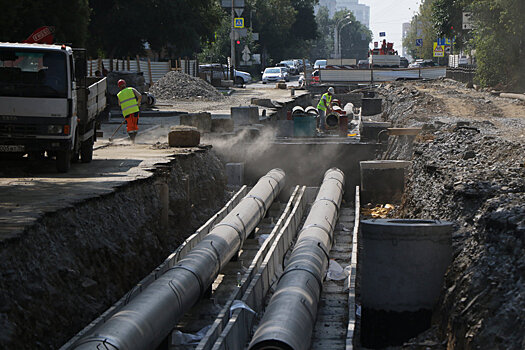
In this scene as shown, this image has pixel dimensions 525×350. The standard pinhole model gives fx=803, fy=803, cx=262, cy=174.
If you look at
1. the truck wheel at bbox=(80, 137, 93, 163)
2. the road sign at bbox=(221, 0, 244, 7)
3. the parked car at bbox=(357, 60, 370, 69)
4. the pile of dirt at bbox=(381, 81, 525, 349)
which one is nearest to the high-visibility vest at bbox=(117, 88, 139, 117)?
the truck wheel at bbox=(80, 137, 93, 163)

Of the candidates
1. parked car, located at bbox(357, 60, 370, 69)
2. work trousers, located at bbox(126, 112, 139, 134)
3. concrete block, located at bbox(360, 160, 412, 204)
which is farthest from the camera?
parked car, located at bbox(357, 60, 370, 69)

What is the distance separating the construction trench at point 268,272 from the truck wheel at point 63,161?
5.28 feet

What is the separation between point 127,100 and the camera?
2041cm

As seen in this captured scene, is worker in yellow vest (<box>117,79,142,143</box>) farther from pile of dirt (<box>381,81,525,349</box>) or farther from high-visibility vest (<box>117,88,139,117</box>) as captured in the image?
pile of dirt (<box>381,81,525,349</box>)

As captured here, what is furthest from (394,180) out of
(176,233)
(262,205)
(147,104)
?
(147,104)

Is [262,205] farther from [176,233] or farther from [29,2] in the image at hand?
[29,2]

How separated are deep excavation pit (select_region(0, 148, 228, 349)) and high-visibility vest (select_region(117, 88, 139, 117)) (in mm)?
3490

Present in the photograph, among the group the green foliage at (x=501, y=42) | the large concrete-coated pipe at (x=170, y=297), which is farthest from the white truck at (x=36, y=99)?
the green foliage at (x=501, y=42)

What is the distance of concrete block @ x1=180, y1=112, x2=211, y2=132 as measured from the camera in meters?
25.2

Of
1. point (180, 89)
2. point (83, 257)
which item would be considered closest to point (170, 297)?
point (83, 257)

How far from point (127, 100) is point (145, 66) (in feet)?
106

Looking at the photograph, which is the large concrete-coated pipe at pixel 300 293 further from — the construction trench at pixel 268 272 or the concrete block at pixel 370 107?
the concrete block at pixel 370 107

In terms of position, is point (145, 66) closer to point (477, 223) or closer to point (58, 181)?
point (58, 181)

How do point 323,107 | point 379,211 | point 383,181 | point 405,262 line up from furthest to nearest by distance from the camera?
point 323,107 → point 383,181 → point 379,211 → point 405,262
